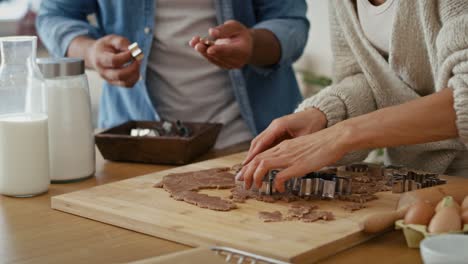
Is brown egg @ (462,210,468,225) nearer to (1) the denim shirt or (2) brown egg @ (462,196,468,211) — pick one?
(2) brown egg @ (462,196,468,211)

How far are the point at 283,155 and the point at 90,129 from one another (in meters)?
0.51

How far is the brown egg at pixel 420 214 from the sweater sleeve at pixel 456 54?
0.27m

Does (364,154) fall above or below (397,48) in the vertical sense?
below

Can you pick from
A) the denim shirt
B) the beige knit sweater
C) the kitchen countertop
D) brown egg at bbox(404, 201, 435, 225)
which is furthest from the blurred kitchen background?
brown egg at bbox(404, 201, 435, 225)

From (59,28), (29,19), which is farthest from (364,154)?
(29,19)

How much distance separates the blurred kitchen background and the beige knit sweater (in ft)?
7.75

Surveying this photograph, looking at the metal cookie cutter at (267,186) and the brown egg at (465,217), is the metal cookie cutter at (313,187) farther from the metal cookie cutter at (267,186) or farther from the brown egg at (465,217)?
the brown egg at (465,217)

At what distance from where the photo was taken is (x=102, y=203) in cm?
154

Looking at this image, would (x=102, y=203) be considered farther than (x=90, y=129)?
No

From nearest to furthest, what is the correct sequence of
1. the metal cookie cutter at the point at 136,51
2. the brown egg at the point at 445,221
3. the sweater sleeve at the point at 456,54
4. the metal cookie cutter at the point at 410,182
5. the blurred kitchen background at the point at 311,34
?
the brown egg at the point at 445,221 < the sweater sleeve at the point at 456,54 < the metal cookie cutter at the point at 410,182 < the metal cookie cutter at the point at 136,51 < the blurred kitchen background at the point at 311,34

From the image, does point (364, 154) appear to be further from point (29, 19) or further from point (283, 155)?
point (29, 19)

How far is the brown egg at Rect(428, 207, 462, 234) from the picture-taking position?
3.96 ft

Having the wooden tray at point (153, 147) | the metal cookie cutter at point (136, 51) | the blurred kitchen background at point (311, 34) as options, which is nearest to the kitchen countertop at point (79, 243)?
the wooden tray at point (153, 147)

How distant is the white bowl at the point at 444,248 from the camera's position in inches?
41.4
